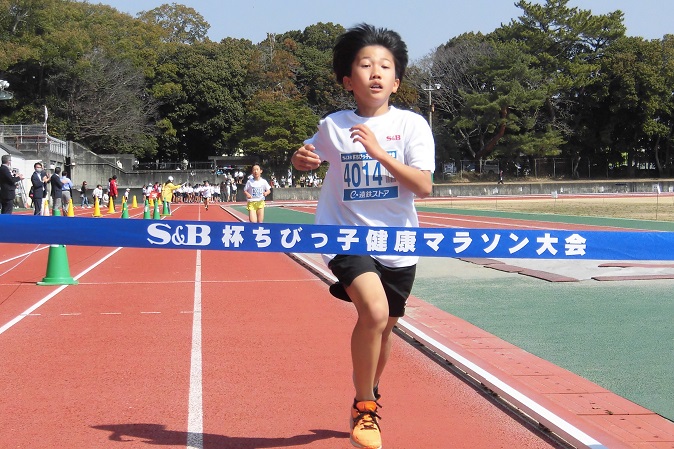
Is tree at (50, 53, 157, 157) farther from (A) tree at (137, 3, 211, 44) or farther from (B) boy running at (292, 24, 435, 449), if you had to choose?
(B) boy running at (292, 24, 435, 449)

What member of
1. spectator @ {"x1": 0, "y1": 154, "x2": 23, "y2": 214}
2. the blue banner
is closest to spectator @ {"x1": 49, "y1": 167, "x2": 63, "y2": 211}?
spectator @ {"x1": 0, "y1": 154, "x2": 23, "y2": 214}

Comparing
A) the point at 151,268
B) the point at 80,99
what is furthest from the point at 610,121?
the point at 151,268

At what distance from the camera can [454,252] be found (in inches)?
178

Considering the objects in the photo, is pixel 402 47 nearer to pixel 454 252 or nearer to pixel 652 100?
pixel 454 252

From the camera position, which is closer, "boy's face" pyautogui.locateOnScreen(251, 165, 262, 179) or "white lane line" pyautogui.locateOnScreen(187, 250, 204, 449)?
"white lane line" pyautogui.locateOnScreen(187, 250, 204, 449)

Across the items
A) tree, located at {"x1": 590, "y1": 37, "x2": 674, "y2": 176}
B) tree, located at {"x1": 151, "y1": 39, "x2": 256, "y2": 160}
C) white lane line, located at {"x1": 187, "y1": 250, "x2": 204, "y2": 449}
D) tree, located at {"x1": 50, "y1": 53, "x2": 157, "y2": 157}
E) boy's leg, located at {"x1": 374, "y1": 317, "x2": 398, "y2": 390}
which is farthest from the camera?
tree, located at {"x1": 151, "y1": 39, "x2": 256, "y2": 160}

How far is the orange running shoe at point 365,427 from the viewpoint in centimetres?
423

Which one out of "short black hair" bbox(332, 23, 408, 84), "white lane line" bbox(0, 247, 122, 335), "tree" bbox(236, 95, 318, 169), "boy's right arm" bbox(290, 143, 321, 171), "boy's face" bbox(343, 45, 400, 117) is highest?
"tree" bbox(236, 95, 318, 169)

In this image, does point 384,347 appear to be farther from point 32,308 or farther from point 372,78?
point 32,308

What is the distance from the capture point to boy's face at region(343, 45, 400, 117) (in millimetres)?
4375

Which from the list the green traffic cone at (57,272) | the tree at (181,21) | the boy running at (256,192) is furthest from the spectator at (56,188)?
the tree at (181,21)

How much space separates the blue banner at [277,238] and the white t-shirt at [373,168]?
19 cm

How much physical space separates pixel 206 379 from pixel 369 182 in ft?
9.22

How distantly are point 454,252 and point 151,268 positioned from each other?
1150 centimetres
